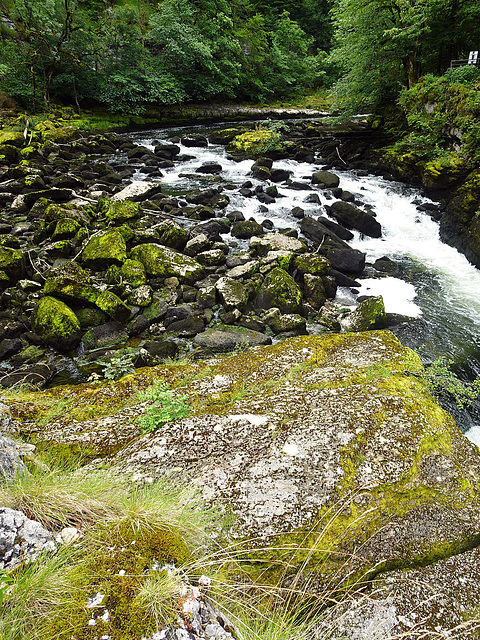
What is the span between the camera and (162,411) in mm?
2707

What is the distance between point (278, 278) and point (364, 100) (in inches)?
644

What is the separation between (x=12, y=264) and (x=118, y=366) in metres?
3.68

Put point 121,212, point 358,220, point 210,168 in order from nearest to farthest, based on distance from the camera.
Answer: point 121,212
point 358,220
point 210,168

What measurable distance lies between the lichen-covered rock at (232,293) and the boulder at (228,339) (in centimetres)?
66

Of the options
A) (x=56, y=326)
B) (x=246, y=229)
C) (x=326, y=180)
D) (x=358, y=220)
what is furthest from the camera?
(x=326, y=180)

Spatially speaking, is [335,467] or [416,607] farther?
[335,467]

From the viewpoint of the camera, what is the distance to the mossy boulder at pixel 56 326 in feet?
18.7

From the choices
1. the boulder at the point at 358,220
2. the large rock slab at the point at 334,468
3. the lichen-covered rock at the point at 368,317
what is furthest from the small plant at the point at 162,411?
the boulder at the point at 358,220

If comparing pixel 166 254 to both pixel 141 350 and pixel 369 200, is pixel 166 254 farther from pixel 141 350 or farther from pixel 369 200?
pixel 369 200

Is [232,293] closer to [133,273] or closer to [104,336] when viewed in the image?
[133,273]

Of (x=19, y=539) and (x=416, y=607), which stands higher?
(x=19, y=539)

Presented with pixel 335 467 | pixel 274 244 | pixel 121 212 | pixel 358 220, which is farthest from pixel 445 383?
pixel 121 212

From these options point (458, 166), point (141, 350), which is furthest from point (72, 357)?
point (458, 166)

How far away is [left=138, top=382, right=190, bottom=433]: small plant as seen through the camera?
8.66ft
